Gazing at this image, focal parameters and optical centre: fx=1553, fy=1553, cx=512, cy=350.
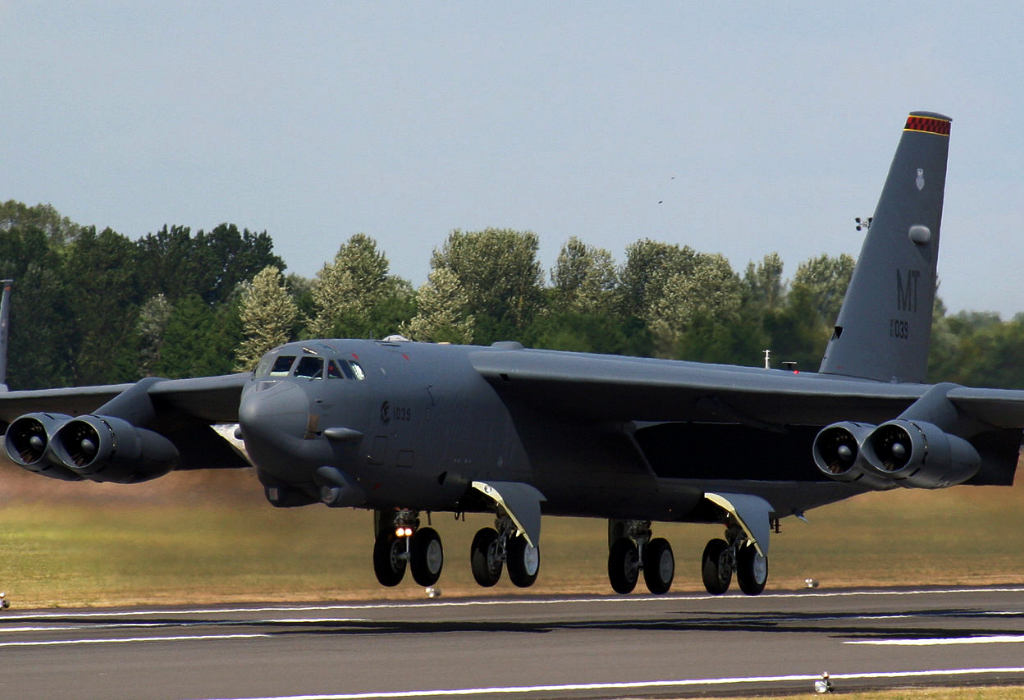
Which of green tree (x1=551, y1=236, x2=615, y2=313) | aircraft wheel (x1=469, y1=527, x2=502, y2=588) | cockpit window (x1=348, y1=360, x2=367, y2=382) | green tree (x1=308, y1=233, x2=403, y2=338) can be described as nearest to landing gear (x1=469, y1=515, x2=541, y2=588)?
aircraft wheel (x1=469, y1=527, x2=502, y2=588)

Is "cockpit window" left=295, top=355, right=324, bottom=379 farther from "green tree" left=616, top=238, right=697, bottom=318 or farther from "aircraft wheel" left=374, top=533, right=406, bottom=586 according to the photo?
"green tree" left=616, top=238, right=697, bottom=318

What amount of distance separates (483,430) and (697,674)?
6870mm

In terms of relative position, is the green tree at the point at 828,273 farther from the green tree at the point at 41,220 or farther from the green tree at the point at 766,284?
the green tree at the point at 41,220

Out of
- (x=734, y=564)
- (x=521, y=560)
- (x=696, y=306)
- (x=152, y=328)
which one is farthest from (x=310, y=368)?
(x=152, y=328)

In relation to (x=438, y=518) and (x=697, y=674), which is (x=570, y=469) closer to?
(x=438, y=518)

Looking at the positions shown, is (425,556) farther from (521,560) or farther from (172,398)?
(172,398)

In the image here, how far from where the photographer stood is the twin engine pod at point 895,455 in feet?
65.9

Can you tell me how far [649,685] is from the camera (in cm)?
1597

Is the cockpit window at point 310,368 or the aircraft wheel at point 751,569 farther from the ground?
the cockpit window at point 310,368

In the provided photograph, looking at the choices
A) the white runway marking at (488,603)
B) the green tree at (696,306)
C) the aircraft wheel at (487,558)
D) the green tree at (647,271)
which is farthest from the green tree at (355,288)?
the aircraft wheel at (487,558)

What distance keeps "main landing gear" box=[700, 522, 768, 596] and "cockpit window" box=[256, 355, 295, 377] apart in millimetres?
9512

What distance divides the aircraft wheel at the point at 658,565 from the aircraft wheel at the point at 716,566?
610mm

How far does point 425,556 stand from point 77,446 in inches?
225

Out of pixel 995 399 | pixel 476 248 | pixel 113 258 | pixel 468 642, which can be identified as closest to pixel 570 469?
pixel 468 642
